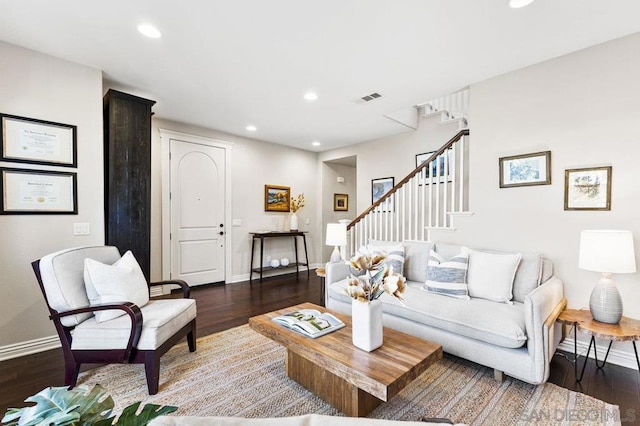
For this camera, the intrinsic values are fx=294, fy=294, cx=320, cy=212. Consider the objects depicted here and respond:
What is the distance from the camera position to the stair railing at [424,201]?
3.44 metres

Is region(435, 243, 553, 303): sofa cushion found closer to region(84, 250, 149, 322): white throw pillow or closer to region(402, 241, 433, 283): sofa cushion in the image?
region(402, 241, 433, 283): sofa cushion

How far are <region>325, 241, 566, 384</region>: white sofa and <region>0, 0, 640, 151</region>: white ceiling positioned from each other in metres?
1.82

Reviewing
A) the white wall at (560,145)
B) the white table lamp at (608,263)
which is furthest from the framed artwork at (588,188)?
the white table lamp at (608,263)

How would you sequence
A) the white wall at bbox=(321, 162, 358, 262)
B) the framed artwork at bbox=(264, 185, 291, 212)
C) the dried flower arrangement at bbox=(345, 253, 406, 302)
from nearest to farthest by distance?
the dried flower arrangement at bbox=(345, 253, 406, 302) → the framed artwork at bbox=(264, 185, 291, 212) → the white wall at bbox=(321, 162, 358, 262)

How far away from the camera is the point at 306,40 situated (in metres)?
2.44

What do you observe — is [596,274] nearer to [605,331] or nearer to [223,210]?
[605,331]

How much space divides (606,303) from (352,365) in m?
2.00

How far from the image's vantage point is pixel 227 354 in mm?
2541

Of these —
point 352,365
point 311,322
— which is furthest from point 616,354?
point 311,322

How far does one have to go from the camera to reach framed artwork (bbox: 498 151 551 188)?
108 inches

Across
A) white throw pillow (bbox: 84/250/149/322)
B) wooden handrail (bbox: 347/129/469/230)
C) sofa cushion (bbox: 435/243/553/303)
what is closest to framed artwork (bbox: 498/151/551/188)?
wooden handrail (bbox: 347/129/469/230)

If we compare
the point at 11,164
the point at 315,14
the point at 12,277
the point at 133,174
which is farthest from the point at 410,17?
the point at 12,277

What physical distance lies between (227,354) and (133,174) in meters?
2.14

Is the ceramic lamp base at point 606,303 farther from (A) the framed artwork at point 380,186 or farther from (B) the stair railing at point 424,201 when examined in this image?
(A) the framed artwork at point 380,186
